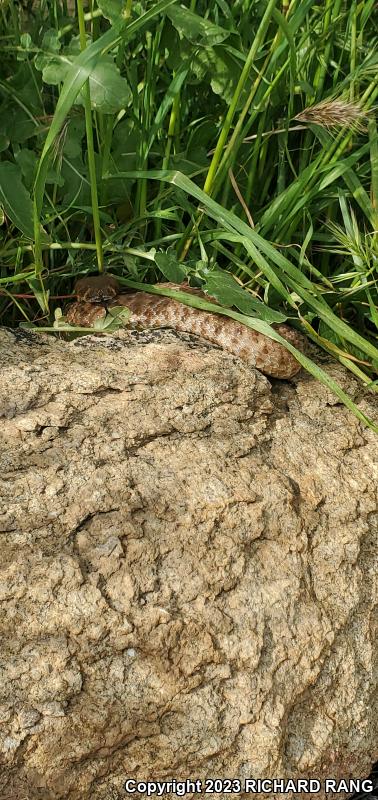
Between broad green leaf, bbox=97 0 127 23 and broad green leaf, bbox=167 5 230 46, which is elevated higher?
broad green leaf, bbox=97 0 127 23

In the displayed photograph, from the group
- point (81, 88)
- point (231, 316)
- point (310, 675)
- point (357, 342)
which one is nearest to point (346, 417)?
point (357, 342)

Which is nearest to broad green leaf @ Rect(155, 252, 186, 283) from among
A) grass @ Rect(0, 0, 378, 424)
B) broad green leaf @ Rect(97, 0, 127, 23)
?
grass @ Rect(0, 0, 378, 424)

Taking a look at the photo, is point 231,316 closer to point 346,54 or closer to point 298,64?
point 298,64

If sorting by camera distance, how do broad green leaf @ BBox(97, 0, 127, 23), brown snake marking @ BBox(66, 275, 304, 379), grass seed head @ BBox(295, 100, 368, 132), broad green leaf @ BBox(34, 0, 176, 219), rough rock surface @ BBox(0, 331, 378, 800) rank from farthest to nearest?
1. brown snake marking @ BBox(66, 275, 304, 379)
2. grass seed head @ BBox(295, 100, 368, 132)
3. broad green leaf @ BBox(97, 0, 127, 23)
4. broad green leaf @ BBox(34, 0, 176, 219)
5. rough rock surface @ BBox(0, 331, 378, 800)

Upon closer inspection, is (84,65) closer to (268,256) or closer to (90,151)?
(90,151)

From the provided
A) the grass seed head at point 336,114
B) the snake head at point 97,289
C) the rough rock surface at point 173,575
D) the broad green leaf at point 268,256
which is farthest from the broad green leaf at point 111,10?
the rough rock surface at point 173,575

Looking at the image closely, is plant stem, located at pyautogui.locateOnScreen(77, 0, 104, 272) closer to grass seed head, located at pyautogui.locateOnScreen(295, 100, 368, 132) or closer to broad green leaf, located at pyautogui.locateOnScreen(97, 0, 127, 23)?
broad green leaf, located at pyautogui.locateOnScreen(97, 0, 127, 23)
